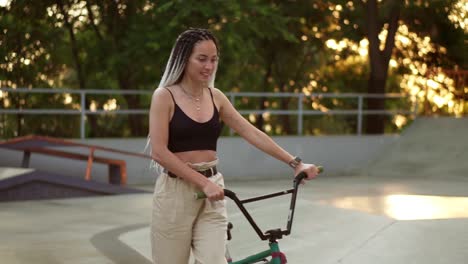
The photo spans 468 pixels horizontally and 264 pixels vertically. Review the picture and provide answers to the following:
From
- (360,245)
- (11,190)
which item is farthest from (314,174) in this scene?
(11,190)

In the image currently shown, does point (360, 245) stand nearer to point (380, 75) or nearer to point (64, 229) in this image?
point (64, 229)

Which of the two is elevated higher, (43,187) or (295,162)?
(295,162)

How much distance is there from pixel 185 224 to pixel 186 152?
1.14ft

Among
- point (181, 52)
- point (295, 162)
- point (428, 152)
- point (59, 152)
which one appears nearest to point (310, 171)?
point (295, 162)

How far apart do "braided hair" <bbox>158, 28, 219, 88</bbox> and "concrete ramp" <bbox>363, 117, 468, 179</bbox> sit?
50.8 feet

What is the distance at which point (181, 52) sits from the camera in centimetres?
446

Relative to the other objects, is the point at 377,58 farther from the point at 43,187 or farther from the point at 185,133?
the point at 185,133

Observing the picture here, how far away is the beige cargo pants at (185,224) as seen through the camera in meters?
4.43

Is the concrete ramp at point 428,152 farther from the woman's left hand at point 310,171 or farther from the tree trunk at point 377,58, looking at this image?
the woman's left hand at point 310,171

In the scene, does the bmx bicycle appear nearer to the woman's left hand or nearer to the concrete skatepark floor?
the woman's left hand

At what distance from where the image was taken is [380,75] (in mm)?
23703

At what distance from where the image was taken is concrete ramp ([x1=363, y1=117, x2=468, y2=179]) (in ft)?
65.4

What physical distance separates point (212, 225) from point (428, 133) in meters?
18.4

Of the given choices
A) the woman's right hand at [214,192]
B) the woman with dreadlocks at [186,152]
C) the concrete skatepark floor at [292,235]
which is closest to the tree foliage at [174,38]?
the concrete skatepark floor at [292,235]
